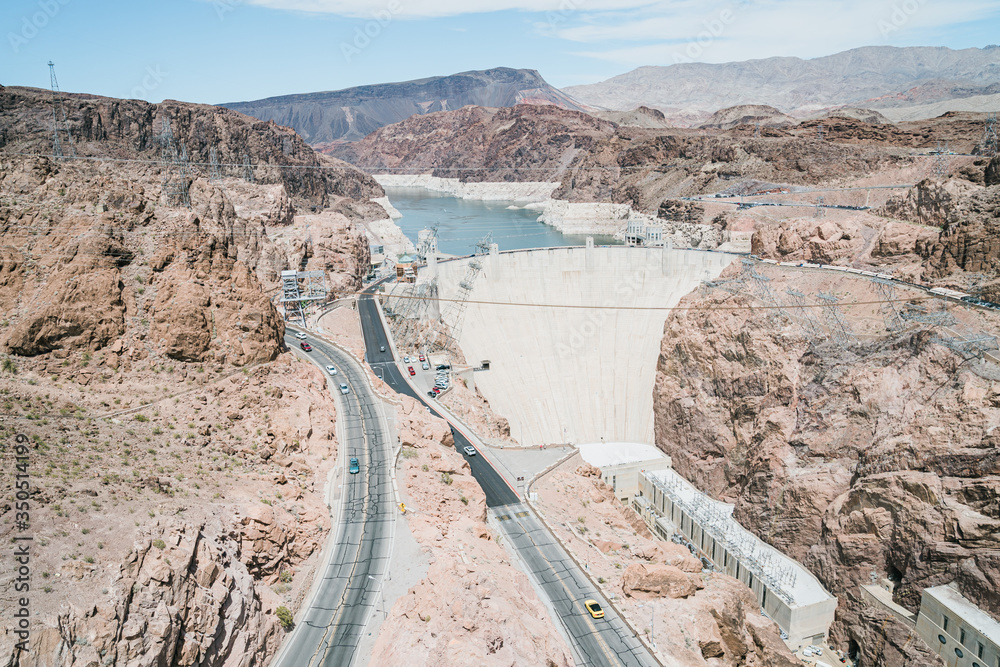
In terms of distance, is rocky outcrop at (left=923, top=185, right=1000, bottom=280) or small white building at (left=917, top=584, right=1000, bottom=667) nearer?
small white building at (left=917, top=584, right=1000, bottom=667)

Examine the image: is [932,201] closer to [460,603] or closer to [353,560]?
[460,603]

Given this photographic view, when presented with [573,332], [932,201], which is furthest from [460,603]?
[932,201]

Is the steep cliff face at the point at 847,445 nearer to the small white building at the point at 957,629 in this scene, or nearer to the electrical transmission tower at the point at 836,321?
the small white building at the point at 957,629

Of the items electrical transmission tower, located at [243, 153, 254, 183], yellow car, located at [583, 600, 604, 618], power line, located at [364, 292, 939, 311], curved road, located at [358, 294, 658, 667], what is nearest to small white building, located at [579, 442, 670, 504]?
curved road, located at [358, 294, 658, 667]

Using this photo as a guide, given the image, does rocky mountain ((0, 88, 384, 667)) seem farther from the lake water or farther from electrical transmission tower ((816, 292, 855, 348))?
the lake water

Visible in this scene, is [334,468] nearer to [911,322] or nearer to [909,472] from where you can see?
[909,472]

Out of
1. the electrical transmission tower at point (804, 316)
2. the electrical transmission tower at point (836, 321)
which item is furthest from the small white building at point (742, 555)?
the electrical transmission tower at point (836, 321)

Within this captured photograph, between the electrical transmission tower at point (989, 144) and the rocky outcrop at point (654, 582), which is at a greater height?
the electrical transmission tower at point (989, 144)
